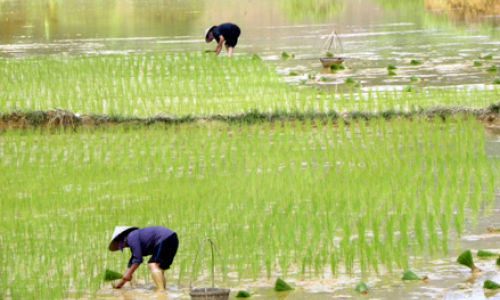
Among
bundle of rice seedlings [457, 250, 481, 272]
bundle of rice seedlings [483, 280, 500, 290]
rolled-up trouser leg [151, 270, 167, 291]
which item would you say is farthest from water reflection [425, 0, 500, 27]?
rolled-up trouser leg [151, 270, 167, 291]

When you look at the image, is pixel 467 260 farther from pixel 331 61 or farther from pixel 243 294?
pixel 331 61

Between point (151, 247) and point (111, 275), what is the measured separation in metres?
0.31

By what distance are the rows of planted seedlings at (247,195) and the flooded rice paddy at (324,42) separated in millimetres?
197

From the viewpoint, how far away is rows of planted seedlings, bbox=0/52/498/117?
396 inches

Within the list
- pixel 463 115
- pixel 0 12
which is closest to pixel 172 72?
pixel 463 115

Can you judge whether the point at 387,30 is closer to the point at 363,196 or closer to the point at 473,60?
the point at 473,60

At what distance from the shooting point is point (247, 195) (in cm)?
712

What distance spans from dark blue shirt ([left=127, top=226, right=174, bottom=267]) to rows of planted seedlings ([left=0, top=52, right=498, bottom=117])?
4.56m

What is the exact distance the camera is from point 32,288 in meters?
5.40

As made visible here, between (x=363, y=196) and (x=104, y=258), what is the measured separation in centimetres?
197

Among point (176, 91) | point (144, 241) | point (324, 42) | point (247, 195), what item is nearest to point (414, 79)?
point (176, 91)

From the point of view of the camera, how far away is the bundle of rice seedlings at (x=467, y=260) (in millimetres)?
5191

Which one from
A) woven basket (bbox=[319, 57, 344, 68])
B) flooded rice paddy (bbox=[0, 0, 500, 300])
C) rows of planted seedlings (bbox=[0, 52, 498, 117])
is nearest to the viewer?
flooded rice paddy (bbox=[0, 0, 500, 300])

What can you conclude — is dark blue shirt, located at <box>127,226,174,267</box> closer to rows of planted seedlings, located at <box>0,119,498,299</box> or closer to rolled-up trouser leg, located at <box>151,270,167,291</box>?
rolled-up trouser leg, located at <box>151,270,167,291</box>
